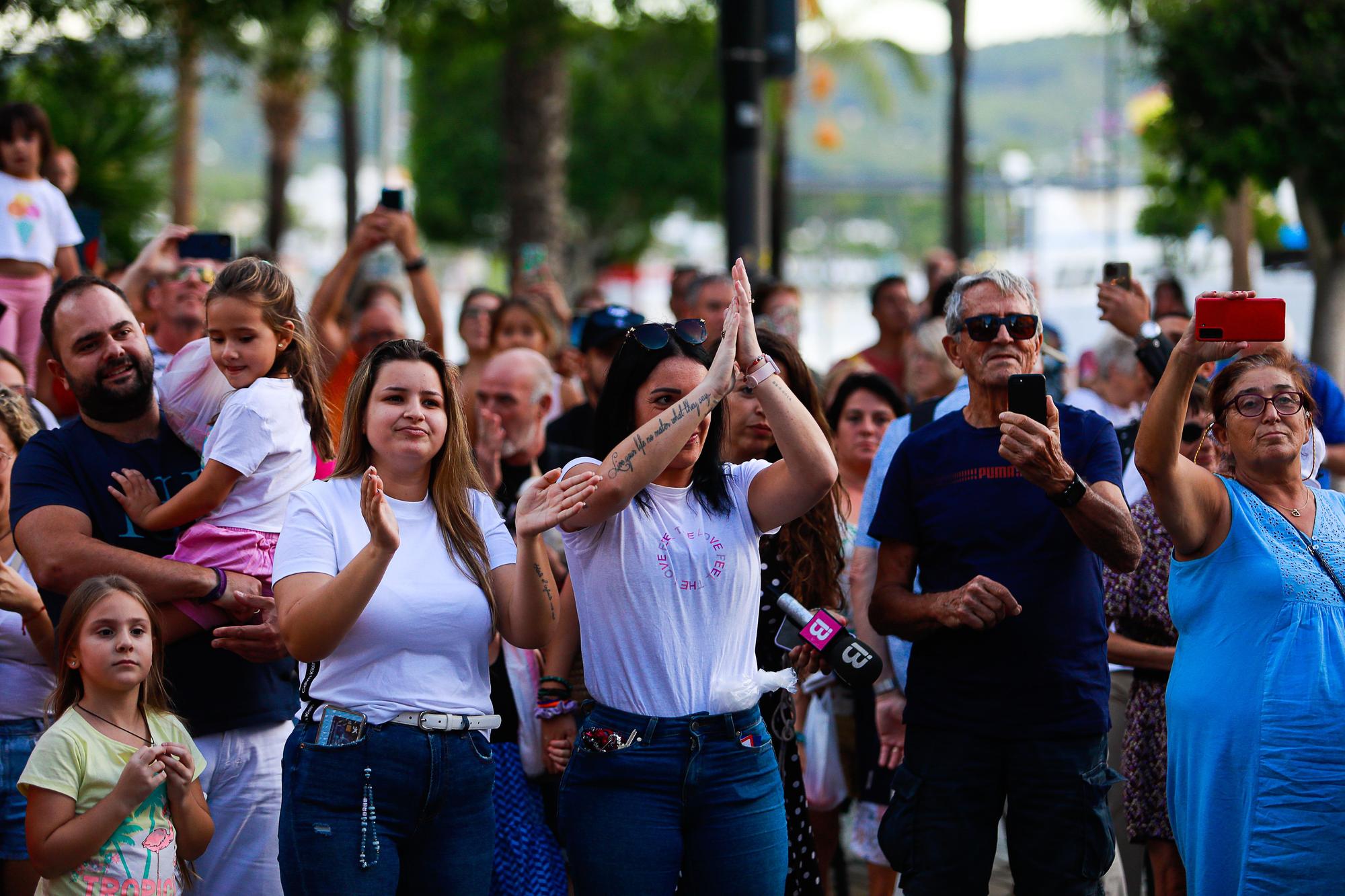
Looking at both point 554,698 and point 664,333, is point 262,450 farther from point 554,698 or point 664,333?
point 664,333

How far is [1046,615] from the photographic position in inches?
162

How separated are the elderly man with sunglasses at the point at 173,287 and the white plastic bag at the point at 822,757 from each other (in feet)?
8.97

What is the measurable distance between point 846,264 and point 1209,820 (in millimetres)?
67647

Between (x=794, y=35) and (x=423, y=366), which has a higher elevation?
(x=794, y=35)

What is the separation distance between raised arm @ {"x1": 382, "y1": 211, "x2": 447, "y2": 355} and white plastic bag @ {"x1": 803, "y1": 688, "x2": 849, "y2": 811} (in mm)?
2044

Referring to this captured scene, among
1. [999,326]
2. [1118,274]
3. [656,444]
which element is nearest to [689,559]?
[656,444]

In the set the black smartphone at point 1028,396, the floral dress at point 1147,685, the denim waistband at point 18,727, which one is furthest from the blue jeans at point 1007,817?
the denim waistband at point 18,727

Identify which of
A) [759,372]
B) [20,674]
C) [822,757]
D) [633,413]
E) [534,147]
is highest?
[534,147]

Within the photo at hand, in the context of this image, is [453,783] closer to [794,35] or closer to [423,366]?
[423,366]

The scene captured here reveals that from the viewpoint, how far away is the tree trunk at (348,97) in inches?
539

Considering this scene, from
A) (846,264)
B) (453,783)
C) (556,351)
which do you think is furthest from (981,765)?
(846,264)

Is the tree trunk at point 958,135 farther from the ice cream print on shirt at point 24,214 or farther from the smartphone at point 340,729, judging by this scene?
the smartphone at point 340,729

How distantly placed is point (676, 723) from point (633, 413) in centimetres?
81

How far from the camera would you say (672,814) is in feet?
12.0
